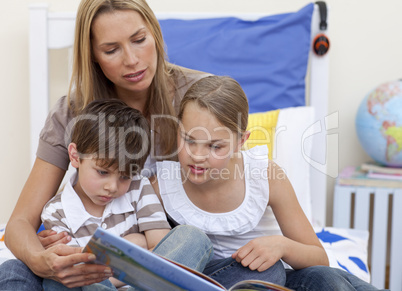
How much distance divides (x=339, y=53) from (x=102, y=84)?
3.86 ft

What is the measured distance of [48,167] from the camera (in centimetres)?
121

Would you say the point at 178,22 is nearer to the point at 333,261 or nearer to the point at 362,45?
the point at 362,45

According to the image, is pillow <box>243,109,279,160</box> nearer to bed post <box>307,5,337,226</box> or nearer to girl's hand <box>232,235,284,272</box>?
bed post <box>307,5,337,226</box>

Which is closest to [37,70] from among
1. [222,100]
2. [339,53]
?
[222,100]

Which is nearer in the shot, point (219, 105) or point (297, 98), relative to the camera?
point (219, 105)

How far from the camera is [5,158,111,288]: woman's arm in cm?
89

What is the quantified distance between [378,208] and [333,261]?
0.61 m

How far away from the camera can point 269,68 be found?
6.11ft

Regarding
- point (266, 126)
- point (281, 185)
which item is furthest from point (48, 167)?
point (266, 126)

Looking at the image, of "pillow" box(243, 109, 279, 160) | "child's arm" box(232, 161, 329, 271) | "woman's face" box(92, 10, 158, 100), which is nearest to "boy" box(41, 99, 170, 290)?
"woman's face" box(92, 10, 158, 100)

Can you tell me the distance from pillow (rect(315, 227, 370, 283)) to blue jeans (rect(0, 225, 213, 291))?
1.66 feet

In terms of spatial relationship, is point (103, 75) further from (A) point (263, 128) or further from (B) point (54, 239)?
(A) point (263, 128)

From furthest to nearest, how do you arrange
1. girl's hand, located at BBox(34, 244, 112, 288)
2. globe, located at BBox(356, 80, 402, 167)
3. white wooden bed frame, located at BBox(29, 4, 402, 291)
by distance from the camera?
white wooden bed frame, located at BBox(29, 4, 402, 291)
globe, located at BBox(356, 80, 402, 167)
girl's hand, located at BBox(34, 244, 112, 288)

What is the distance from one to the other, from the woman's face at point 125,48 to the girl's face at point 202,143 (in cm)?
19
